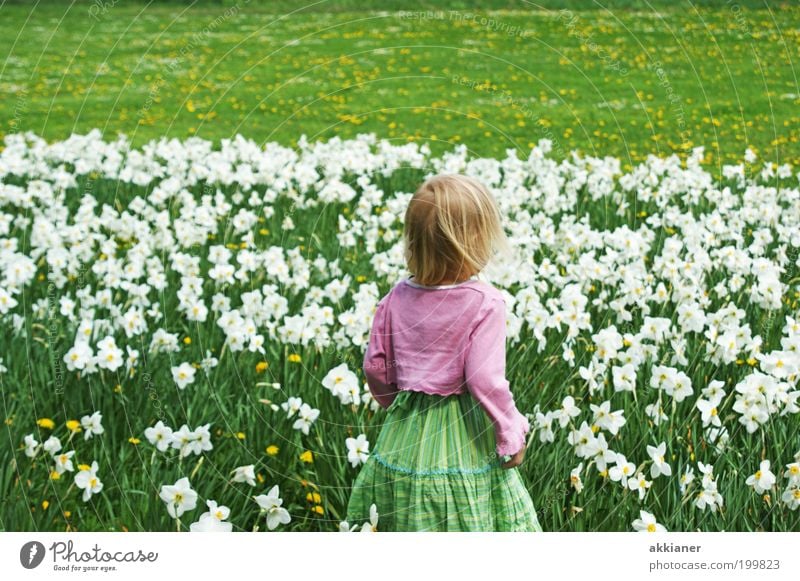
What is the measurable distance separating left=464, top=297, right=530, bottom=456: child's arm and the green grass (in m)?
5.77

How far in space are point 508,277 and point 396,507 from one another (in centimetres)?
219

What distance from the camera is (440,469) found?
8.95 feet

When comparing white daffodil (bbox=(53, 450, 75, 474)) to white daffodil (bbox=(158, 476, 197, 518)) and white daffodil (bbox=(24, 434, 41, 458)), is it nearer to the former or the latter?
white daffodil (bbox=(24, 434, 41, 458))

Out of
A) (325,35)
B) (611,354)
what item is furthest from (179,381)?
(325,35)

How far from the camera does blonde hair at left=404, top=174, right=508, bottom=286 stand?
8.50 feet

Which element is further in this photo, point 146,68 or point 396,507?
point 146,68

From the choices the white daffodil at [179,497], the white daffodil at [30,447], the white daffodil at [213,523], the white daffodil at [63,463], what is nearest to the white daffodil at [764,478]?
the white daffodil at [213,523]

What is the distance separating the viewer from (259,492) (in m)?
3.51

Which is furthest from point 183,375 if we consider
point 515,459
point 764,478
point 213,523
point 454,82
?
point 454,82

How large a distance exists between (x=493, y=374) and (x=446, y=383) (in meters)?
0.18
